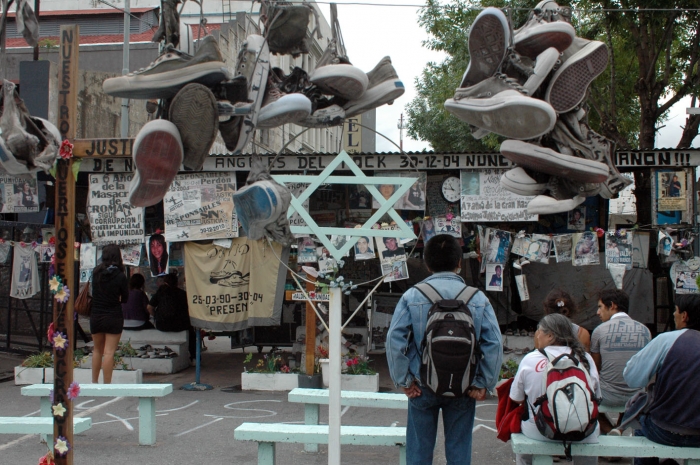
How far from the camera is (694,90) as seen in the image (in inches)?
508

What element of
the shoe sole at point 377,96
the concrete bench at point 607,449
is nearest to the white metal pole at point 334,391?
the shoe sole at point 377,96

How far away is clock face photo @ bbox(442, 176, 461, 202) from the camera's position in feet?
34.5

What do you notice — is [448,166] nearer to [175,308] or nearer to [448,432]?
[175,308]

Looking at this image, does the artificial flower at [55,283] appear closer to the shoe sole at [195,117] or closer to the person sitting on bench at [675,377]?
the shoe sole at [195,117]

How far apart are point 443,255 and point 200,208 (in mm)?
6684

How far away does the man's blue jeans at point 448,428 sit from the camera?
4367mm

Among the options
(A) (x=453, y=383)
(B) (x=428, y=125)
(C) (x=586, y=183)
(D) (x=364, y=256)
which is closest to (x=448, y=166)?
(D) (x=364, y=256)

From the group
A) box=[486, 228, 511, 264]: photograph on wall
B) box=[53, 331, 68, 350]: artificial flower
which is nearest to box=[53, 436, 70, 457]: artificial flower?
box=[53, 331, 68, 350]: artificial flower

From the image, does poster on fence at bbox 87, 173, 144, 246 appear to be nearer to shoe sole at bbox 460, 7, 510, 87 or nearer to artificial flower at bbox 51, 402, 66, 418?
artificial flower at bbox 51, 402, 66, 418

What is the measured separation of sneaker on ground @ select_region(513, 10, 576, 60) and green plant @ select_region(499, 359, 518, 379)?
624cm

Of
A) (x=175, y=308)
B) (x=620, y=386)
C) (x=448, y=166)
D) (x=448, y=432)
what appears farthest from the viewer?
(x=175, y=308)

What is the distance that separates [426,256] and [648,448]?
2079 mm

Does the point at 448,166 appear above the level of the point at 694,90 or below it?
below

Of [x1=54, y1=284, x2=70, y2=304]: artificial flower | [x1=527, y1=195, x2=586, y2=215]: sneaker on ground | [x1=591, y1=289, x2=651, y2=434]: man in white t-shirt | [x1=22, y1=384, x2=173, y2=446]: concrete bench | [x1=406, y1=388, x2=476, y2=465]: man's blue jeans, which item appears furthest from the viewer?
[x1=22, y1=384, x2=173, y2=446]: concrete bench
